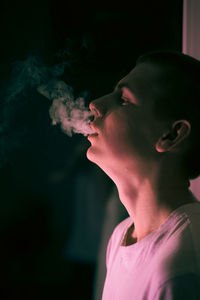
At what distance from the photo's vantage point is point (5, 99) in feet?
4.30

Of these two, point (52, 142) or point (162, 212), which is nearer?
point (162, 212)

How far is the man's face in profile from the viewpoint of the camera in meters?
0.99

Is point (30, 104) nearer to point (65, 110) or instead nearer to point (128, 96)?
point (65, 110)

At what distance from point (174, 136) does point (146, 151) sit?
0.12 m

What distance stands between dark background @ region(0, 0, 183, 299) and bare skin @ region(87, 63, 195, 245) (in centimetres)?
40

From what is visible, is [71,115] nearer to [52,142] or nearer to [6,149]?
[52,142]

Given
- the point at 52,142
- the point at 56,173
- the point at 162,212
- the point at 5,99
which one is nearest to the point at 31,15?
the point at 5,99

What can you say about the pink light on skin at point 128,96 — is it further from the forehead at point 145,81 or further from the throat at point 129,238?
the throat at point 129,238

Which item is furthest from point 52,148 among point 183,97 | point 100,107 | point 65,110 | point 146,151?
point 183,97

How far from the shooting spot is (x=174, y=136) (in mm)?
984

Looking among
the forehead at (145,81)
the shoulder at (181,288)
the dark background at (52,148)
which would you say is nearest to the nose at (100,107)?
the forehead at (145,81)

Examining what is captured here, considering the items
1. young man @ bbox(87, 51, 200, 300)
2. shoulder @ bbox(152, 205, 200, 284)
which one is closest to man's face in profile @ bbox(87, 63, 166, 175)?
young man @ bbox(87, 51, 200, 300)

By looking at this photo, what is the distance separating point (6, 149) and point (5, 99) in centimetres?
25

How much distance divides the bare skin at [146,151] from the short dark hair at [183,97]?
0.03 metres
